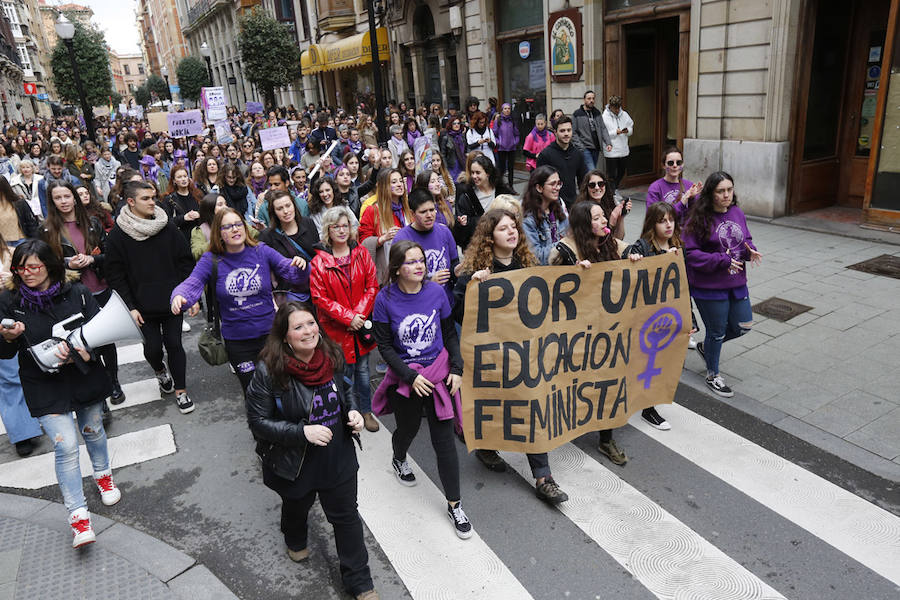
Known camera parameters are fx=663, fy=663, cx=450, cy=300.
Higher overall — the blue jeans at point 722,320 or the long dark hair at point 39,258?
the long dark hair at point 39,258

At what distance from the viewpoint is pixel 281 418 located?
3.31 meters

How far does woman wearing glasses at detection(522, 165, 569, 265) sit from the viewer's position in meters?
5.45

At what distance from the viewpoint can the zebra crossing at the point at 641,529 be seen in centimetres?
350

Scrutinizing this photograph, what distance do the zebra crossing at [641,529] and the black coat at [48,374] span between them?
1.24m

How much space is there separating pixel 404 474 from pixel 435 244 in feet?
5.97

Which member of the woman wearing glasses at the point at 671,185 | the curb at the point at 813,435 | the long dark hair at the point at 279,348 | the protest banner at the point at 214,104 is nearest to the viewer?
the long dark hair at the point at 279,348

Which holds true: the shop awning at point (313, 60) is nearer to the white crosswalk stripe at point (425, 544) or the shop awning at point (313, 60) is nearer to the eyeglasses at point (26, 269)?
the eyeglasses at point (26, 269)

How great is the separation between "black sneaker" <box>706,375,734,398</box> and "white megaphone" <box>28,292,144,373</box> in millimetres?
4391

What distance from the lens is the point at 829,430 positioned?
4.80 m

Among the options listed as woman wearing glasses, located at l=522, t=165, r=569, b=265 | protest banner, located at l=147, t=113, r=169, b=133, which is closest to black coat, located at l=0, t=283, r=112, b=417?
woman wearing glasses, located at l=522, t=165, r=569, b=265

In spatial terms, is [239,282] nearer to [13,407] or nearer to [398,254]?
[398,254]

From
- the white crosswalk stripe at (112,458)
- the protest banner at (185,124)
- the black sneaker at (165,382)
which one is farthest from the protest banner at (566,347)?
the protest banner at (185,124)

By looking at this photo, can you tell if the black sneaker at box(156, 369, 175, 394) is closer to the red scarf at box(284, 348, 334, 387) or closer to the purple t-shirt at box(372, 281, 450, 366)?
the purple t-shirt at box(372, 281, 450, 366)

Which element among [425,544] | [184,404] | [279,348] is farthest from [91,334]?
[425,544]
